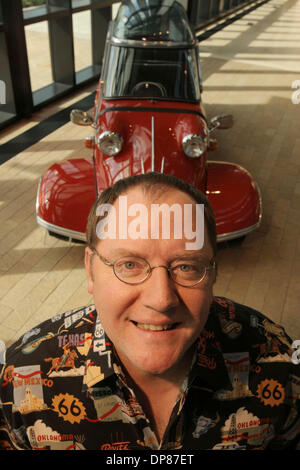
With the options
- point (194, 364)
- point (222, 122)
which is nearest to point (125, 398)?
point (194, 364)

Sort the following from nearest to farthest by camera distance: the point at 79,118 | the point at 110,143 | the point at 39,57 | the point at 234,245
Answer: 1. the point at 110,143
2. the point at 79,118
3. the point at 234,245
4. the point at 39,57

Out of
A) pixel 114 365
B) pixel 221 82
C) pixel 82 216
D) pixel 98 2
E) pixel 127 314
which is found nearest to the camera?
→ pixel 127 314

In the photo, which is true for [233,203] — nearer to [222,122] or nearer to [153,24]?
[222,122]

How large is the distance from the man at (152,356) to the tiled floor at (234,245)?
1745 millimetres

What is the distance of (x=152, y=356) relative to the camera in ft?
2.86

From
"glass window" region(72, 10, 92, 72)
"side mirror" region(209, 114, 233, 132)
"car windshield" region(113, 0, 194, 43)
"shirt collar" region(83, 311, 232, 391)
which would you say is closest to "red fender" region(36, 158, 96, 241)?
"side mirror" region(209, 114, 233, 132)

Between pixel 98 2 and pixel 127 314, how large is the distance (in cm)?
770

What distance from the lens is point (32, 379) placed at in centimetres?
104

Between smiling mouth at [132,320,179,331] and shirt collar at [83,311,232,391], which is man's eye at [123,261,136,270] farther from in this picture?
shirt collar at [83,311,232,391]

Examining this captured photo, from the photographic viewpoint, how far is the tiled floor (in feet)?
9.92

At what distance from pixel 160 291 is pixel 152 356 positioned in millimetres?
161

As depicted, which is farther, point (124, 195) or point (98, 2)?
point (98, 2)

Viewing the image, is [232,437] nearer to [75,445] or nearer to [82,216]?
[75,445]
